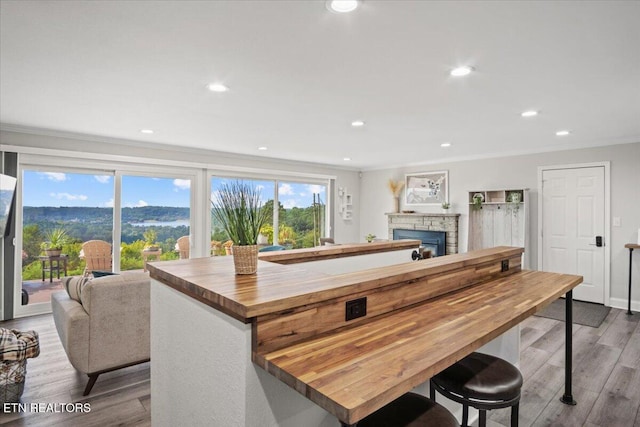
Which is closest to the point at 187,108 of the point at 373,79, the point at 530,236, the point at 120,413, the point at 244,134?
the point at 244,134

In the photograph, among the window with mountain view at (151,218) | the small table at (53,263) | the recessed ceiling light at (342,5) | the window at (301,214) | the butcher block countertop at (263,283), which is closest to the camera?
the butcher block countertop at (263,283)

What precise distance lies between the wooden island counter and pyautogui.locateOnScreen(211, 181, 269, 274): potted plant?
0.25ft

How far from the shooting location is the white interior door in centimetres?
514

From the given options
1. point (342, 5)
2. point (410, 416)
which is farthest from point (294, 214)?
point (410, 416)

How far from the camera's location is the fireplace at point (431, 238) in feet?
22.2

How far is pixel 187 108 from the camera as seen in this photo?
11.5 feet

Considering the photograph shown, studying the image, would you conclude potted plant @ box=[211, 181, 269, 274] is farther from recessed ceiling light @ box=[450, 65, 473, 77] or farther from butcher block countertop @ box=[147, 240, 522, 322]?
recessed ceiling light @ box=[450, 65, 473, 77]

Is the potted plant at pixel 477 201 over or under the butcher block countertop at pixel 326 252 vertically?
over

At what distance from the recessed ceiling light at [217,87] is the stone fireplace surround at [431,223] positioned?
16.4 ft

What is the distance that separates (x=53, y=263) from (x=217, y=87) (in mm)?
3800

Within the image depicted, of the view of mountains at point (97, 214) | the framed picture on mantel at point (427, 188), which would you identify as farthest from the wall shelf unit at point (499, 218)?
the view of mountains at point (97, 214)

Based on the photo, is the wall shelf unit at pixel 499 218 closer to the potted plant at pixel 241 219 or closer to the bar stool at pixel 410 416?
the bar stool at pixel 410 416

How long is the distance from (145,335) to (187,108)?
7.12 ft

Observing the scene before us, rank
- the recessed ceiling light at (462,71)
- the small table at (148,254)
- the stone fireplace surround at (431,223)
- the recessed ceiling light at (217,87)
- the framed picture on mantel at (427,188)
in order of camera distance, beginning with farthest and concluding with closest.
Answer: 1. the framed picture on mantel at (427,188)
2. the stone fireplace surround at (431,223)
3. the small table at (148,254)
4. the recessed ceiling light at (217,87)
5. the recessed ceiling light at (462,71)
